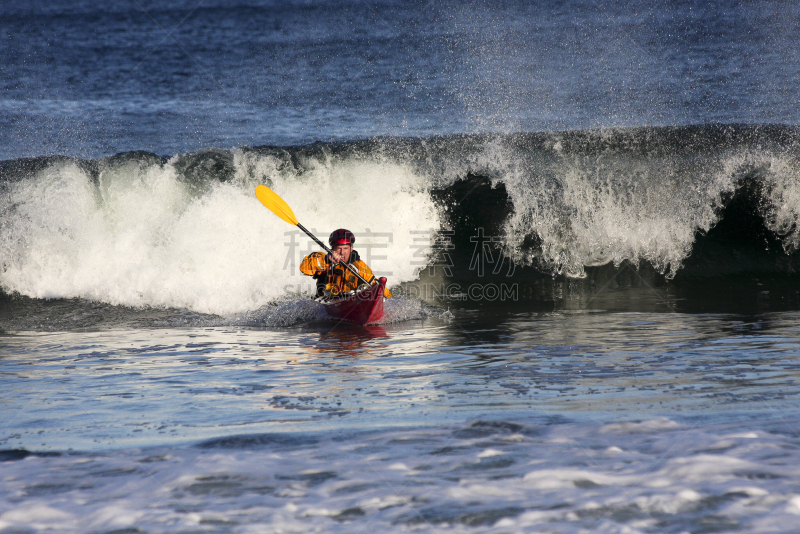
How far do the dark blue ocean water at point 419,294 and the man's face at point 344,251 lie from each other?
67 cm

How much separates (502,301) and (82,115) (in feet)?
57.2

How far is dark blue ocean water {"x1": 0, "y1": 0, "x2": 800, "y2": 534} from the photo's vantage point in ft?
8.20

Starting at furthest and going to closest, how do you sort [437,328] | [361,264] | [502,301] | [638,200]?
[638,200]
[502,301]
[361,264]
[437,328]

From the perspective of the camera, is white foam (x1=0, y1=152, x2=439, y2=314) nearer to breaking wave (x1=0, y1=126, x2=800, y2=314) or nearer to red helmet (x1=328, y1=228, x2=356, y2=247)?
breaking wave (x1=0, y1=126, x2=800, y2=314)

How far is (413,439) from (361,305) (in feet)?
12.3

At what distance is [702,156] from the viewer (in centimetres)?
1110

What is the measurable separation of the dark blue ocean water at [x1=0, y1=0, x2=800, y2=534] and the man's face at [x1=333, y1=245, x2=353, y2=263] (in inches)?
26.3

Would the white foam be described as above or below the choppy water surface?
above

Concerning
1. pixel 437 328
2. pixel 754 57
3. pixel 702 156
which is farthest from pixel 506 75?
pixel 437 328

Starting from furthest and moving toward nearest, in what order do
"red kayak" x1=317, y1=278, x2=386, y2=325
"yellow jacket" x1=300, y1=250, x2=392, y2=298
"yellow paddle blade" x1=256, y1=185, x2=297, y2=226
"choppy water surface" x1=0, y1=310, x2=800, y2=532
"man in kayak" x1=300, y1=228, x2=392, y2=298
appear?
"yellow paddle blade" x1=256, y1=185, x2=297, y2=226 < "yellow jacket" x1=300, y1=250, x2=392, y2=298 < "man in kayak" x1=300, y1=228, x2=392, y2=298 < "red kayak" x1=317, y1=278, x2=386, y2=325 < "choppy water surface" x1=0, y1=310, x2=800, y2=532

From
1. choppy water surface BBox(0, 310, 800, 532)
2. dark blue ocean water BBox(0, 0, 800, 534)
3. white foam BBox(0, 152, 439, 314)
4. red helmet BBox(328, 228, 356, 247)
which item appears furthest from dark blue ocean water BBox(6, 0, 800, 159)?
choppy water surface BBox(0, 310, 800, 532)

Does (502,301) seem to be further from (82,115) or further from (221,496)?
(82,115)

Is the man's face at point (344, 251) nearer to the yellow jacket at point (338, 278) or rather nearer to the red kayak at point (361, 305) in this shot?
the yellow jacket at point (338, 278)

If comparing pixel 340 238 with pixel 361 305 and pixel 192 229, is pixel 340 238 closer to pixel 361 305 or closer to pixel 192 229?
pixel 361 305
